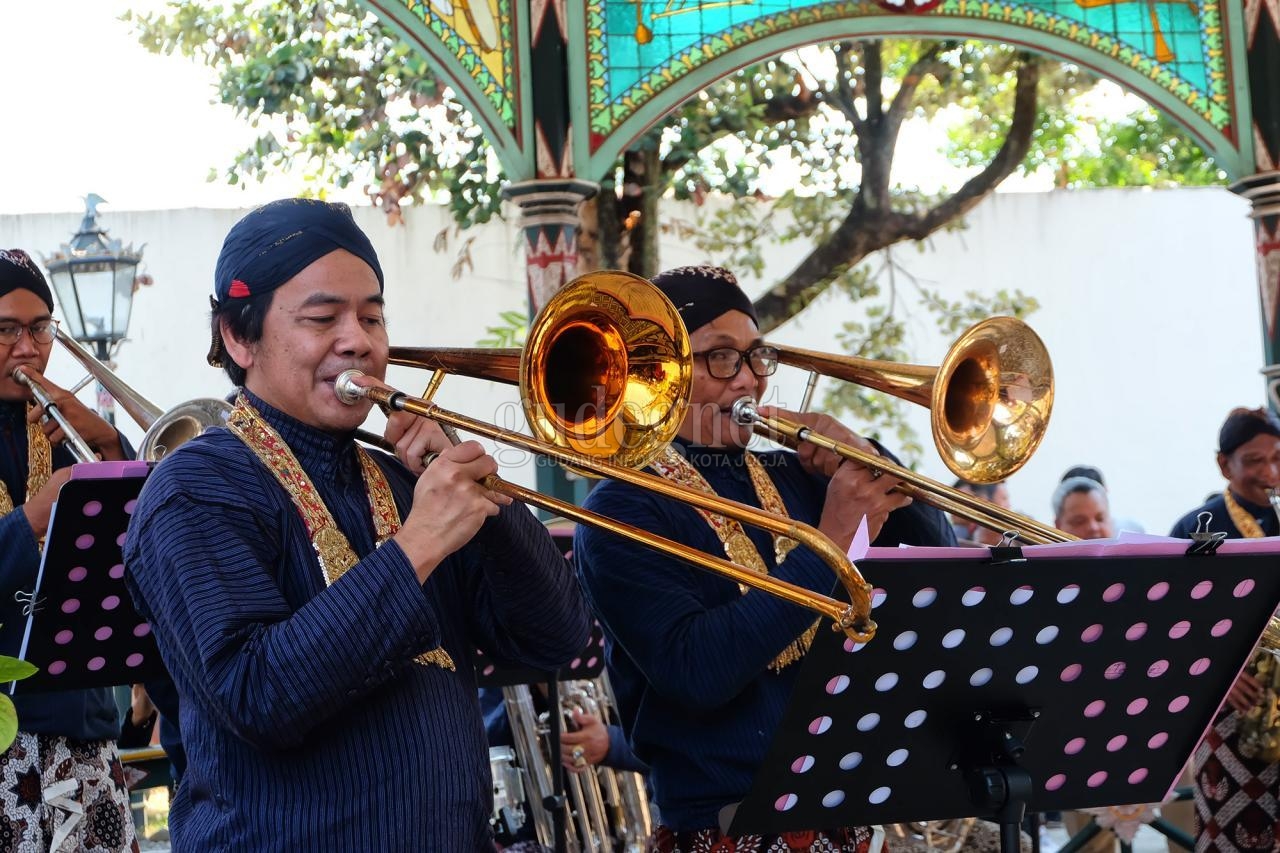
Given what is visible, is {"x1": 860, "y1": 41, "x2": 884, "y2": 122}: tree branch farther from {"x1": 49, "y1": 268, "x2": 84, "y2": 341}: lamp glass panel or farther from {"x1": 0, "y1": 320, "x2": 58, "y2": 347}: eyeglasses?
{"x1": 0, "y1": 320, "x2": 58, "y2": 347}: eyeglasses

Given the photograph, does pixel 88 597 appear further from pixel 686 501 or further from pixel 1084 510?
pixel 1084 510

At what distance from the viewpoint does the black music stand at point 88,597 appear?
3.08 m

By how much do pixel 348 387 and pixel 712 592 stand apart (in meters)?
1.07

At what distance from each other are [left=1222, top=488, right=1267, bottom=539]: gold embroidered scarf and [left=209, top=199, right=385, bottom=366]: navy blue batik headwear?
4017mm

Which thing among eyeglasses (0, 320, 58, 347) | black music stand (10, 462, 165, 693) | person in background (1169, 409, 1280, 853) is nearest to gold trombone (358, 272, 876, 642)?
black music stand (10, 462, 165, 693)

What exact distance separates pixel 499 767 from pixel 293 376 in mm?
2999

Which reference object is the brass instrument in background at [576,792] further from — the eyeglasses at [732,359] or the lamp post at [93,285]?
the lamp post at [93,285]

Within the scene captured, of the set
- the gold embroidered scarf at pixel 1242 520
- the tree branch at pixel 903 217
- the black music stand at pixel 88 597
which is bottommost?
the gold embroidered scarf at pixel 1242 520

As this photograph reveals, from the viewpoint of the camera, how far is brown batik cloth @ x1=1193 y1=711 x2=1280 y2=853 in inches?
211

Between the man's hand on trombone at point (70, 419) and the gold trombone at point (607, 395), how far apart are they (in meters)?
1.28

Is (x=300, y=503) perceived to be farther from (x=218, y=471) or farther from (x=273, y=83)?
(x=273, y=83)

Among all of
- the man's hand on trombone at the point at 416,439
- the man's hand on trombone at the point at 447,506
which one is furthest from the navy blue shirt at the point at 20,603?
the man's hand on trombone at the point at 447,506

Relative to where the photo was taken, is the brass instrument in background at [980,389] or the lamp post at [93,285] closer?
the brass instrument in background at [980,389]

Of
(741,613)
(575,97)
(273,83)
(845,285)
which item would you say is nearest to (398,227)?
(273,83)
